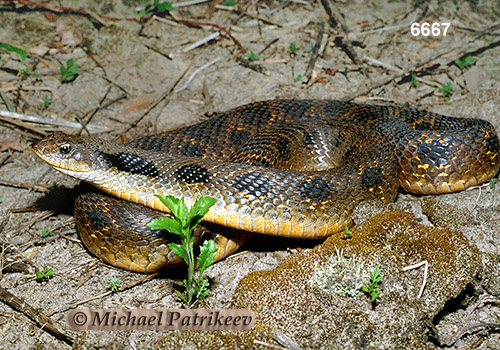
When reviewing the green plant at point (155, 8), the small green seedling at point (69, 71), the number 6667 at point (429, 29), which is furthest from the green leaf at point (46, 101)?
the number 6667 at point (429, 29)

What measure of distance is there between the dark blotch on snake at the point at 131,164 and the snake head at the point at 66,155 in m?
0.18

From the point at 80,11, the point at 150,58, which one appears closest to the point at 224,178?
the point at 150,58

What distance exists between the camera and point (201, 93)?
28.2 feet

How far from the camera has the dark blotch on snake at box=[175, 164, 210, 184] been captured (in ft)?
18.1

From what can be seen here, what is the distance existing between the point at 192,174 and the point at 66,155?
1473 mm

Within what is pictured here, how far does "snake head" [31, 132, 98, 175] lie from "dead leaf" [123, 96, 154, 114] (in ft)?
8.89

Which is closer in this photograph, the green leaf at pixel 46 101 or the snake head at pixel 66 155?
the snake head at pixel 66 155

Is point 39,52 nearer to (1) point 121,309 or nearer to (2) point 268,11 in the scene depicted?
(2) point 268,11

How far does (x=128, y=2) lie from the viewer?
32.8 ft

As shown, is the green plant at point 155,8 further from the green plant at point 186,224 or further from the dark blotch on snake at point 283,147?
the green plant at point 186,224

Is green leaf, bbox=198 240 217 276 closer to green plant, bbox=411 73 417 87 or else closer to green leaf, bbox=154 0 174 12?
green plant, bbox=411 73 417 87

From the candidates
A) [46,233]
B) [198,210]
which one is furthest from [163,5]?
[198,210]

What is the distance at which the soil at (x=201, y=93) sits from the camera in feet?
16.0

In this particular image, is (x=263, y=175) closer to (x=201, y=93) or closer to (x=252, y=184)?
(x=252, y=184)
